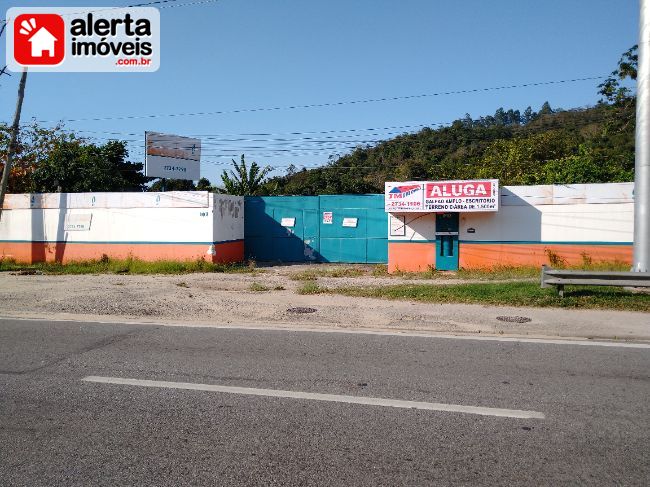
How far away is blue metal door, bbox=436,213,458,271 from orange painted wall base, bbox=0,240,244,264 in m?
8.10

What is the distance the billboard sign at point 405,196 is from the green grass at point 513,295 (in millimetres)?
4937

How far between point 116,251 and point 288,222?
6.85 metres

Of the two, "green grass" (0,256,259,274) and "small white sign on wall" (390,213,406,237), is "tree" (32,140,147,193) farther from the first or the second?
"small white sign on wall" (390,213,406,237)

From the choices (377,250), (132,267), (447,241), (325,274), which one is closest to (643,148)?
(447,241)

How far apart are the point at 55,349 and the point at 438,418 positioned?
5.82m

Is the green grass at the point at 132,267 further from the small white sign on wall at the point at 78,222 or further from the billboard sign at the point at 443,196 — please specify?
the billboard sign at the point at 443,196

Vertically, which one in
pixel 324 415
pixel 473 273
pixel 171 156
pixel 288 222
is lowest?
pixel 324 415

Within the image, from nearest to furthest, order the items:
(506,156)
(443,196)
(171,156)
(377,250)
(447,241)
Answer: (443,196) < (447,241) < (377,250) < (171,156) < (506,156)

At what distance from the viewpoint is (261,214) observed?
23.3m

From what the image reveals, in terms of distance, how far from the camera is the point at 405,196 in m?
18.6

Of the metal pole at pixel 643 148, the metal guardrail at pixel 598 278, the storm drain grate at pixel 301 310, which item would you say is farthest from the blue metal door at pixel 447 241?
the storm drain grate at pixel 301 310

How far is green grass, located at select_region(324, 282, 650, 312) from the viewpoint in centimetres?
1112

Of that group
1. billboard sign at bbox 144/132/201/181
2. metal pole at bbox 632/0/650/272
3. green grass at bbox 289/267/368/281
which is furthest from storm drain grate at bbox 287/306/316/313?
billboard sign at bbox 144/132/201/181

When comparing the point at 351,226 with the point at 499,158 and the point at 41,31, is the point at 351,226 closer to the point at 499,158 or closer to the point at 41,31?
the point at 41,31
